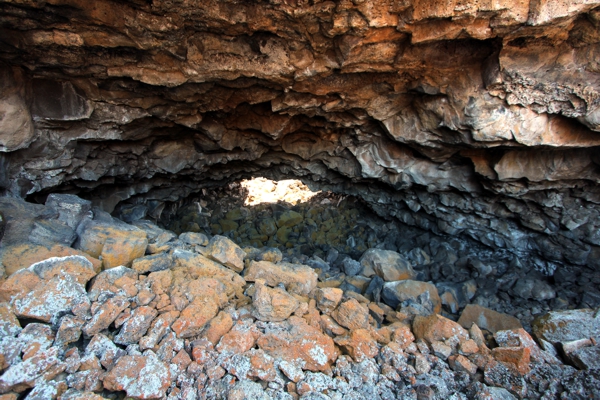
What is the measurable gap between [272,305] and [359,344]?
789mm

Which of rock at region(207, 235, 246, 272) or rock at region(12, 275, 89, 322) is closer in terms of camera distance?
rock at region(12, 275, 89, 322)

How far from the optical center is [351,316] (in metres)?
2.84

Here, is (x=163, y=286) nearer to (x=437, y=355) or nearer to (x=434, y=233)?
(x=437, y=355)

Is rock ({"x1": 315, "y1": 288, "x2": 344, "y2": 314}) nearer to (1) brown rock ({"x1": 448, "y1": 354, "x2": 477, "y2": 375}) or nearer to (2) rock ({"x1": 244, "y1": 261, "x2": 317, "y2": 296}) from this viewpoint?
(2) rock ({"x1": 244, "y1": 261, "x2": 317, "y2": 296})

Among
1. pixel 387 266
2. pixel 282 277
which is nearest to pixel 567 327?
pixel 282 277

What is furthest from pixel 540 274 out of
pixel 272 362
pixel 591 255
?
pixel 272 362

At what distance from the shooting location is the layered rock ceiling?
2.79 metres

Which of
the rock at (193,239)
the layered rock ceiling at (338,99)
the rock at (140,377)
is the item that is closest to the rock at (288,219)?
the layered rock ceiling at (338,99)

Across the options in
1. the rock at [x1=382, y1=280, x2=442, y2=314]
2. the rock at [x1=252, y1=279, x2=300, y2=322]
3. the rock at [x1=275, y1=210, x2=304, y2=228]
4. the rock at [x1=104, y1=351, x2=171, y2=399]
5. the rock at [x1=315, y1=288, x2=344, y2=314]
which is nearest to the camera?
the rock at [x1=104, y1=351, x2=171, y2=399]

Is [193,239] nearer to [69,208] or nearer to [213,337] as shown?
[69,208]

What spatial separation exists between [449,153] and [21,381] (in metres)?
5.36

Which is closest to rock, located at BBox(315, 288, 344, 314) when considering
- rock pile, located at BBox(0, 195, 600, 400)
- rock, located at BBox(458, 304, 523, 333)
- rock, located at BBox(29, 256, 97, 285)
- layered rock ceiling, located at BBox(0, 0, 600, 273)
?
rock pile, located at BBox(0, 195, 600, 400)

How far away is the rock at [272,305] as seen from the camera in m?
2.75

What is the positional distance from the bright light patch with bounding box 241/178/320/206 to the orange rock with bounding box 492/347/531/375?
7.41 meters
